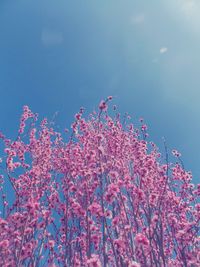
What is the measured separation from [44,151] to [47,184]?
143cm

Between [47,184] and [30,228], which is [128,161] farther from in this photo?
[30,228]

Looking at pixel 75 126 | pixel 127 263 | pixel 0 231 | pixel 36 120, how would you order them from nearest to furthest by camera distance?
1. pixel 127 263
2. pixel 0 231
3. pixel 75 126
4. pixel 36 120

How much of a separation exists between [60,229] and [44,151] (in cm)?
255

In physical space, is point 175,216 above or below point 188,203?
below

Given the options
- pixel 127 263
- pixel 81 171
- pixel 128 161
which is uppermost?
pixel 128 161

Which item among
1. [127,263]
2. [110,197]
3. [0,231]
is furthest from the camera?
[0,231]

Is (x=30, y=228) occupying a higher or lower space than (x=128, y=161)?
lower

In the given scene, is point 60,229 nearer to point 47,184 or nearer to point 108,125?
point 47,184

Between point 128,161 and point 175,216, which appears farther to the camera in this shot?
point 128,161

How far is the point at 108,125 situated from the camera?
34.4 ft

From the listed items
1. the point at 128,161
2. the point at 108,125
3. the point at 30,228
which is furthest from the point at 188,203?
the point at 30,228

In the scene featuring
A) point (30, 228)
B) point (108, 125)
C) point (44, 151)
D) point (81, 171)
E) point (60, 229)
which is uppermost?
point (108, 125)

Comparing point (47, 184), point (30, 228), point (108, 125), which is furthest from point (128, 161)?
point (30, 228)

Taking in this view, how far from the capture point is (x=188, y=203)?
8.52 metres
